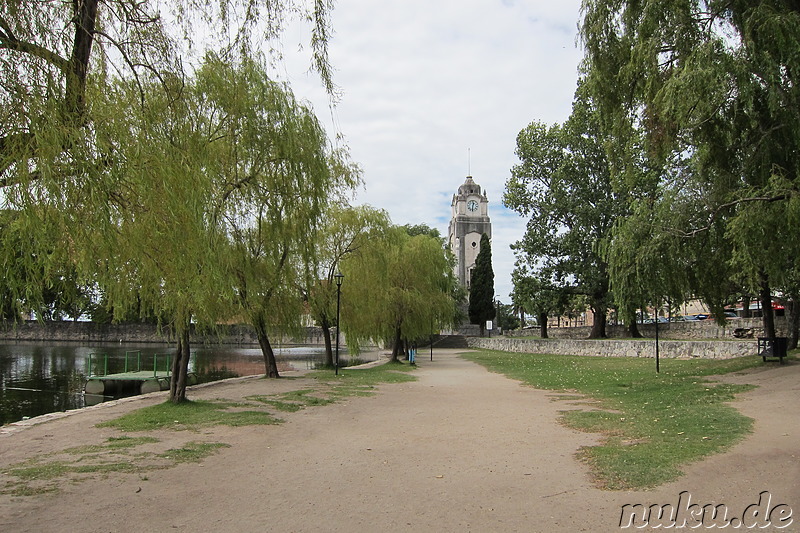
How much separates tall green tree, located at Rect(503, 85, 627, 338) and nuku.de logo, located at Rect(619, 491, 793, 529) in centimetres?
3002

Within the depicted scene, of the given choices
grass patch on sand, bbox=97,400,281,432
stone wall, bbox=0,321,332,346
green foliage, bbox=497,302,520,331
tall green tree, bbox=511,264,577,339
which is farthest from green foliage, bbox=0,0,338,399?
green foliage, bbox=497,302,520,331

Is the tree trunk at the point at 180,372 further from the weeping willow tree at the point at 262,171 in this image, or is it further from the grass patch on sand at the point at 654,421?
the grass patch on sand at the point at 654,421

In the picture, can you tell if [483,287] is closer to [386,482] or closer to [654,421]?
[654,421]

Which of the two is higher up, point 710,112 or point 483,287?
point 710,112

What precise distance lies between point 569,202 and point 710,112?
2495cm

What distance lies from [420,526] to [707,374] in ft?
46.8

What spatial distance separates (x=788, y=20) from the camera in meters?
10.4

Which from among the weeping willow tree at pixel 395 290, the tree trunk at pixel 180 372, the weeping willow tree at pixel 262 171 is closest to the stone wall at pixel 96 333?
the weeping willow tree at pixel 395 290

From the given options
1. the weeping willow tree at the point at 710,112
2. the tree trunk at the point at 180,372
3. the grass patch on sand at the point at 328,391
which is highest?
the weeping willow tree at the point at 710,112

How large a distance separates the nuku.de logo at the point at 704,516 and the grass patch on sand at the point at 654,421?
2.11 feet

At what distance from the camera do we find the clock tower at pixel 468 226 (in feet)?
265

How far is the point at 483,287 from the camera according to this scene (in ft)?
197

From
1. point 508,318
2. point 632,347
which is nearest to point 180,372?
point 632,347

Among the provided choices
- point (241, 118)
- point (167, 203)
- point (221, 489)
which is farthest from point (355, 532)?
point (241, 118)
